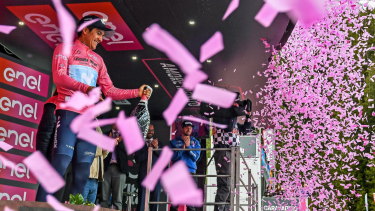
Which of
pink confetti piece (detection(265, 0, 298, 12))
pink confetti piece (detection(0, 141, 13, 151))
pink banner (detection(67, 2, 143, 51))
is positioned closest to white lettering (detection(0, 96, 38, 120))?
pink confetti piece (detection(0, 141, 13, 151))

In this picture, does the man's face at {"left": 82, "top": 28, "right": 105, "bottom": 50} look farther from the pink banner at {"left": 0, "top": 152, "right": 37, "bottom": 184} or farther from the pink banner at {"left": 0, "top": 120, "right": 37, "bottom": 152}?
the pink banner at {"left": 0, "top": 152, "right": 37, "bottom": 184}

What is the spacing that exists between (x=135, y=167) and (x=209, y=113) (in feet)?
12.5

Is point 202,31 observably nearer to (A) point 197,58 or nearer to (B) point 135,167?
(A) point 197,58

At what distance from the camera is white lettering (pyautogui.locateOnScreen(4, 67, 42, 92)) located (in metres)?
5.15

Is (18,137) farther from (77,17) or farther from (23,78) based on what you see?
(77,17)

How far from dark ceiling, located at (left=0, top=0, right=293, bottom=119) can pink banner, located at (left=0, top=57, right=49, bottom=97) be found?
277 millimetres

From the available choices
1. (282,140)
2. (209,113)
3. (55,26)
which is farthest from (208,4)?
(282,140)

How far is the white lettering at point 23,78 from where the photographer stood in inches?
203

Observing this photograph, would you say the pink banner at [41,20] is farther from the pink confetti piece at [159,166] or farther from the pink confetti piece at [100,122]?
the pink confetti piece at [100,122]

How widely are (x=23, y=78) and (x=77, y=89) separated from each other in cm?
288

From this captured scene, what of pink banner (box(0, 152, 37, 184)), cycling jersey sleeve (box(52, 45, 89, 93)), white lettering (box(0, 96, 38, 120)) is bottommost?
pink banner (box(0, 152, 37, 184))

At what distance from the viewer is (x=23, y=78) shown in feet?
17.5

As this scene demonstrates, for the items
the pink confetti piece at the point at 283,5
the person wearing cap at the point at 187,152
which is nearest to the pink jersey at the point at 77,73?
the pink confetti piece at the point at 283,5

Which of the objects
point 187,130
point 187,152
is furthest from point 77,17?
point 187,152
